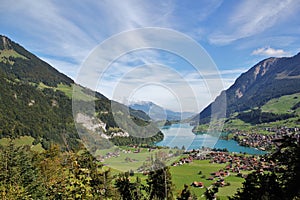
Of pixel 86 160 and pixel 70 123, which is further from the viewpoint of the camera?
pixel 70 123

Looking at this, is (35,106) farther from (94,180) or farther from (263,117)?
(263,117)

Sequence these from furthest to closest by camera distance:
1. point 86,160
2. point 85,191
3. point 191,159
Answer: point 191,159 < point 86,160 < point 85,191

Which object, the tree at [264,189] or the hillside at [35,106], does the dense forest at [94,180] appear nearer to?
the tree at [264,189]

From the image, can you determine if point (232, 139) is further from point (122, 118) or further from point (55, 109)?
point (122, 118)

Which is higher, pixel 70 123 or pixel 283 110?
pixel 283 110

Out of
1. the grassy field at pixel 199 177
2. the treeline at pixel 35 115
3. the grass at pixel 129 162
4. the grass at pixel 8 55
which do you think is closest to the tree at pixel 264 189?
the grass at pixel 129 162

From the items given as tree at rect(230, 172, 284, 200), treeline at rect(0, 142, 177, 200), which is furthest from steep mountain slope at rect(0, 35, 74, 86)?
tree at rect(230, 172, 284, 200)

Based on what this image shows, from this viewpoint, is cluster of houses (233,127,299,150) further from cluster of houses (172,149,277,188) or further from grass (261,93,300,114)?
grass (261,93,300,114)

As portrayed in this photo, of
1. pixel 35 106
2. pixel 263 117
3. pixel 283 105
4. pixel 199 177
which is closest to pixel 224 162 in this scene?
pixel 199 177

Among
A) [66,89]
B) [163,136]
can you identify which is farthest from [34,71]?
[163,136]

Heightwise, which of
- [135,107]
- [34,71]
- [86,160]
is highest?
[34,71]

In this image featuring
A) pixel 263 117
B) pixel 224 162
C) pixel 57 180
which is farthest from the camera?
pixel 263 117
